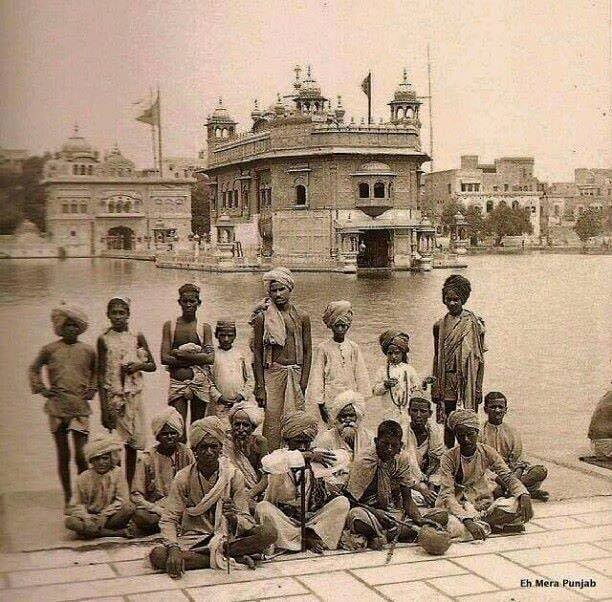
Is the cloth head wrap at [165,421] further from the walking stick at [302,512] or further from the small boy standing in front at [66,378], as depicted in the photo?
the walking stick at [302,512]

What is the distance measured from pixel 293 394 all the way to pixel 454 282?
1.10 meters

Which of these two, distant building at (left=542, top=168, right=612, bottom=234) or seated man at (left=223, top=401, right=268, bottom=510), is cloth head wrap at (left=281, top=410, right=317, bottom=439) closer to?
seated man at (left=223, top=401, right=268, bottom=510)

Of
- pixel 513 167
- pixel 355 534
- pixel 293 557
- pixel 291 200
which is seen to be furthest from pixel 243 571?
pixel 513 167

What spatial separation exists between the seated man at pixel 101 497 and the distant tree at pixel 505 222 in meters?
5.99

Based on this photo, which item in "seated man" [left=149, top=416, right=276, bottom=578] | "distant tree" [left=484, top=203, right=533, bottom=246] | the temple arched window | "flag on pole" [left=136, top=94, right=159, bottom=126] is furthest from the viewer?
"distant tree" [left=484, top=203, right=533, bottom=246]

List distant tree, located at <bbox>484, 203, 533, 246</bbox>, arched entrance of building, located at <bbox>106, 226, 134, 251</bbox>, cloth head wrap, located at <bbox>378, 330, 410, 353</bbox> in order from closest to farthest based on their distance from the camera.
Result: cloth head wrap, located at <bbox>378, 330, 410, 353</bbox> < arched entrance of building, located at <bbox>106, 226, 134, 251</bbox> < distant tree, located at <bbox>484, 203, 533, 246</bbox>

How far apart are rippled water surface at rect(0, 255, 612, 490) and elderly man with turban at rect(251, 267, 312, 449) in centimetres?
112

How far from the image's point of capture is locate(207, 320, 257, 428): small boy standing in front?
16.4ft

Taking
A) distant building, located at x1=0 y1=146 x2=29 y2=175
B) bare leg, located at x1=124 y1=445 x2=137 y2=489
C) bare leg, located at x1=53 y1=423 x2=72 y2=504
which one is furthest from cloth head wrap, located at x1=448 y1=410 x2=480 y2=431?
distant building, located at x1=0 y1=146 x2=29 y2=175

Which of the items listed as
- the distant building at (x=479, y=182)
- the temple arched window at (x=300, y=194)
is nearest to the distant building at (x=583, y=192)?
the distant building at (x=479, y=182)

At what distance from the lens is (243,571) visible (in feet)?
13.0

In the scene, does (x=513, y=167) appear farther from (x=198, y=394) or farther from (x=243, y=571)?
(x=243, y=571)

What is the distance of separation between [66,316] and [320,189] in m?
3.40

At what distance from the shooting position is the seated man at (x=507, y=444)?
497 centimetres
